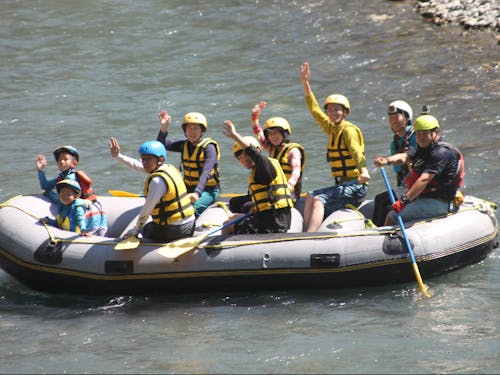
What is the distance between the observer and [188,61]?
16.6 meters

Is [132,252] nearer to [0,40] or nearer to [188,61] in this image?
[188,61]

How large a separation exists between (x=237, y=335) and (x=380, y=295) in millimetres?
1474

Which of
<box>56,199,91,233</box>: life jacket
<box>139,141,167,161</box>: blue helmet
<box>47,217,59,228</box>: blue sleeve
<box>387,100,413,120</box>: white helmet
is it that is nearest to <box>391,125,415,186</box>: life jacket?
<box>387,100,413,120</box>: white helmet

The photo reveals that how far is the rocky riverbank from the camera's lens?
54.0 feet

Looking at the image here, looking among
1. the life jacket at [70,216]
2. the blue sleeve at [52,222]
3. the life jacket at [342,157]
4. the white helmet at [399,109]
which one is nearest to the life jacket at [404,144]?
the white helmet at [399,109]

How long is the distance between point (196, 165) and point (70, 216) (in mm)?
1360

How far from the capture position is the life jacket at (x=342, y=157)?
9.14 m

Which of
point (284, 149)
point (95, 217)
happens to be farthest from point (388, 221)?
point (95, 217)

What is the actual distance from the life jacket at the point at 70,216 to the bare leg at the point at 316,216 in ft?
6.89

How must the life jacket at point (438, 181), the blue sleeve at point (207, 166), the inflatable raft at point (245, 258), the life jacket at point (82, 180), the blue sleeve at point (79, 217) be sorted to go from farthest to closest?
the blue sleeve at point (207, 166) → the life jacket at point (82, 180) → the blue sleeve at point (79, 217) → the life jacket at point (438, 181) → the inflatable raft at point (245, 258)

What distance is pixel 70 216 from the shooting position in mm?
8930

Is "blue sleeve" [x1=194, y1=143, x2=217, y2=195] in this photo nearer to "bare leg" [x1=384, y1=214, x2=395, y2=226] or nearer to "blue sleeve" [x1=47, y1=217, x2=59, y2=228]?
"blue sleeve" [x1=47, y1=217, x2=59, y2=228]

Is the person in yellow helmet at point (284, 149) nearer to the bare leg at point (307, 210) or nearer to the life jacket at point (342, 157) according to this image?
the bare leg at point (307, 210)

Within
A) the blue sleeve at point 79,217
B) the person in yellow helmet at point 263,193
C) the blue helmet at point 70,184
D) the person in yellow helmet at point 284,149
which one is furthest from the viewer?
the person in yellow helmet at point 284,149
